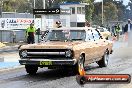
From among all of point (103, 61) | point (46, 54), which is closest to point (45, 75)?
point (46, 54)

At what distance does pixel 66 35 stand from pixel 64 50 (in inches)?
68.5

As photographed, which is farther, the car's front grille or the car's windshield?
the car's windshield

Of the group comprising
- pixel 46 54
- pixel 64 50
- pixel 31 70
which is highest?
pixel 64 50

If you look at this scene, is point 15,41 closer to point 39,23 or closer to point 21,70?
point 39,23

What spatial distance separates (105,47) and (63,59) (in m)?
3.68

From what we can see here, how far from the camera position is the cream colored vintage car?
12.5m

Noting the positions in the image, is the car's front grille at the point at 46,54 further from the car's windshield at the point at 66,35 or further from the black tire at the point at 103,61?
the black tire at the point at 103,61

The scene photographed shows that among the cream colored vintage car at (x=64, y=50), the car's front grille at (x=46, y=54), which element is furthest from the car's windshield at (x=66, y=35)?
the car's front grille at (x=46, y=54)

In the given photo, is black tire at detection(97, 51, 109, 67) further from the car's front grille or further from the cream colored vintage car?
the car's front grille

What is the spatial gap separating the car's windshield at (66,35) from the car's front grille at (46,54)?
1341 millimetres

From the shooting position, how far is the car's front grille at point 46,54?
40.9 ft

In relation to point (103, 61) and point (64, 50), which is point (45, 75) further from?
point (103, 61)

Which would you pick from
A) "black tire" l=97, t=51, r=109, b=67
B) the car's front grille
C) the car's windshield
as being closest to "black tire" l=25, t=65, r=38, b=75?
the car's front grille

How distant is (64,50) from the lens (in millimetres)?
12469
